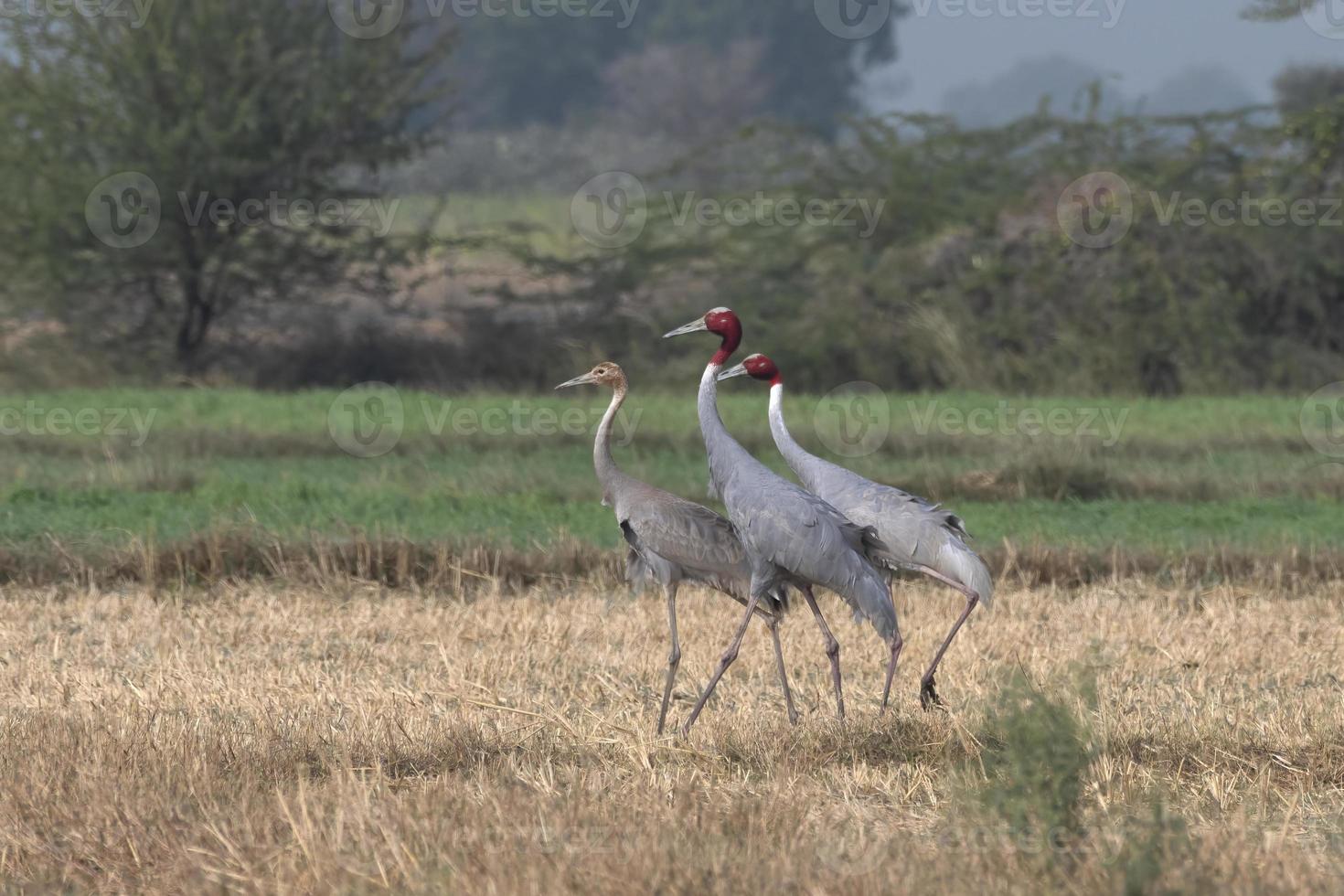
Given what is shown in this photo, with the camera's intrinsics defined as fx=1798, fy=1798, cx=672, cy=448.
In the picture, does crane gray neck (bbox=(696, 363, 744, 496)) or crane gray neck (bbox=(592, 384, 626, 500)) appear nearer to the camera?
crane gray neck (bbox=(696, 363, 744, 496))

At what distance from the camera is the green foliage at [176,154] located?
21812mm

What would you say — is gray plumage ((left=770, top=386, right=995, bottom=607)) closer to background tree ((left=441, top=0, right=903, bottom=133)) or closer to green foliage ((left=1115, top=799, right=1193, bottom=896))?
green foliage ((left=1115, top=799, right=1193, bottom=896))

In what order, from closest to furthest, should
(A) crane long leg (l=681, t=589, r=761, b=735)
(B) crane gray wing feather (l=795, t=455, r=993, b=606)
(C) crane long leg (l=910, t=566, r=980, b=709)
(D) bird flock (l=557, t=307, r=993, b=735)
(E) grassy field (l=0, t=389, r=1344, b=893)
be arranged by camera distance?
(E) grassy field (l=0, t=389, r=1344, b=893)
(A) crane long leg (l=681, t=589, r=761, b=735)
(D) bird flock (l=557, t=307, r=993, b=735)
(C) crane long leg (l=910, t=566, r=980, b=709)
(B) crane gray wing feather (l=795, t=455, r=993, b=606)

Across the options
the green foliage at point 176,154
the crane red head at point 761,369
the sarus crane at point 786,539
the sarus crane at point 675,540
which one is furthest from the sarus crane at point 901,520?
the green foliage at point 176,154

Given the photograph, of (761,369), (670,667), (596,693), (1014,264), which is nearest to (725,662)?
(670,667)

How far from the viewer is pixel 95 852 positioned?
5078 millimetres

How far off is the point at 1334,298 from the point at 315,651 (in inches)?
682

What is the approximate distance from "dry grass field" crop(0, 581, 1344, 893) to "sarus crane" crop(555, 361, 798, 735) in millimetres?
406

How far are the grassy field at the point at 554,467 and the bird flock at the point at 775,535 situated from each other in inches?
132

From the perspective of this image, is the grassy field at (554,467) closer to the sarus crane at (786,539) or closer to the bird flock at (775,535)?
the bird flock at (775,535)

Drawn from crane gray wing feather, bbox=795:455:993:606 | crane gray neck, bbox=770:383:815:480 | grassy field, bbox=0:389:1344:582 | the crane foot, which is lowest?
grassy field, bbox=0:389:1344:582

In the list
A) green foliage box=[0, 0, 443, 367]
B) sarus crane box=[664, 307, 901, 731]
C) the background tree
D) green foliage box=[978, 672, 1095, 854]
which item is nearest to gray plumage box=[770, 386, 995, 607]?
sarus crane box=[664, 307, 901, 731]

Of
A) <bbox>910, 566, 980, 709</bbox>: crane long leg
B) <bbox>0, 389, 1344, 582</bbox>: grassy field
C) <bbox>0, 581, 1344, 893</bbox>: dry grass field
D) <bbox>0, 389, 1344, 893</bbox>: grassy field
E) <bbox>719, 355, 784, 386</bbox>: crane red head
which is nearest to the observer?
<bbox>0, 581, 1344, 893</bbox>: dry grass field

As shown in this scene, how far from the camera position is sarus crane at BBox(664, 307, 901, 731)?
265 inches
